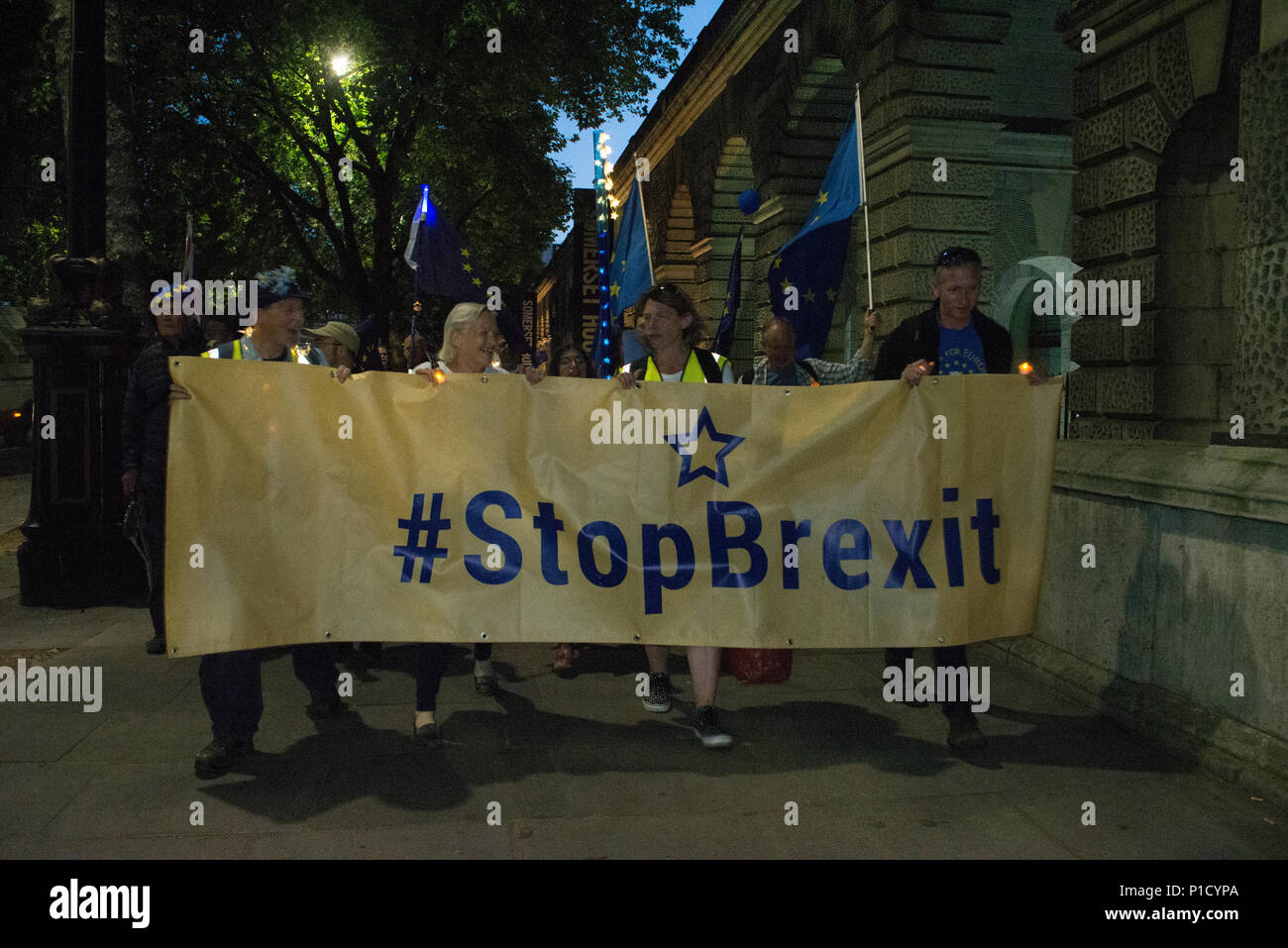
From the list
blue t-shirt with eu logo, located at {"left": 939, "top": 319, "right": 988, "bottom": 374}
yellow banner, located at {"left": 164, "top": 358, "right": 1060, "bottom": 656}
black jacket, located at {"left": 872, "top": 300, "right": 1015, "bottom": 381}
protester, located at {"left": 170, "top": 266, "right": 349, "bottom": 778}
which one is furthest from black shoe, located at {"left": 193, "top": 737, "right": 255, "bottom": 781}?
blue t-shirt with eu logo, located at {"left": 939, "top": 319, "right": 988, "bottom": 374}

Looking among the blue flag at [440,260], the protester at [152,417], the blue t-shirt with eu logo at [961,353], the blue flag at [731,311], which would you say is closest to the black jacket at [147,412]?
the protester at [152,417]

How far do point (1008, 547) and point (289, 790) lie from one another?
3.18 m

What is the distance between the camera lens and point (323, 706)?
17.4 feet

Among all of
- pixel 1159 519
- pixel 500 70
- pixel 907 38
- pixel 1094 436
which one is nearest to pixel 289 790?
pixel 1159 519

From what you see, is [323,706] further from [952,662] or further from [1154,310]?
[1154,310]

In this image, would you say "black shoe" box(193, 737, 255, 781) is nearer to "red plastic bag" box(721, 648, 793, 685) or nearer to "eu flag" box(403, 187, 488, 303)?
"red plastic bag" box(721, 648, 793, 685)

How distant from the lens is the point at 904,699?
18.5ft

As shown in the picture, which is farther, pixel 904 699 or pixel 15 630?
pixel 15 630

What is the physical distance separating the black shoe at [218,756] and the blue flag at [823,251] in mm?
3838

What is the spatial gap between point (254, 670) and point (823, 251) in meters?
3.87

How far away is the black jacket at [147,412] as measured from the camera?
5.64 metres

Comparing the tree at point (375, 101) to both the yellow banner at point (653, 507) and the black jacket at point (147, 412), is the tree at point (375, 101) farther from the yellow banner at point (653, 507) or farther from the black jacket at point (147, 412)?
the yellow banner at point (653, 507)

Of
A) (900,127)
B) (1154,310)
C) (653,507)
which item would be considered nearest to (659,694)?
(653,507)

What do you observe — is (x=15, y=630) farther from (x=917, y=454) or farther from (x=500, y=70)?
(x=500, y=70)
